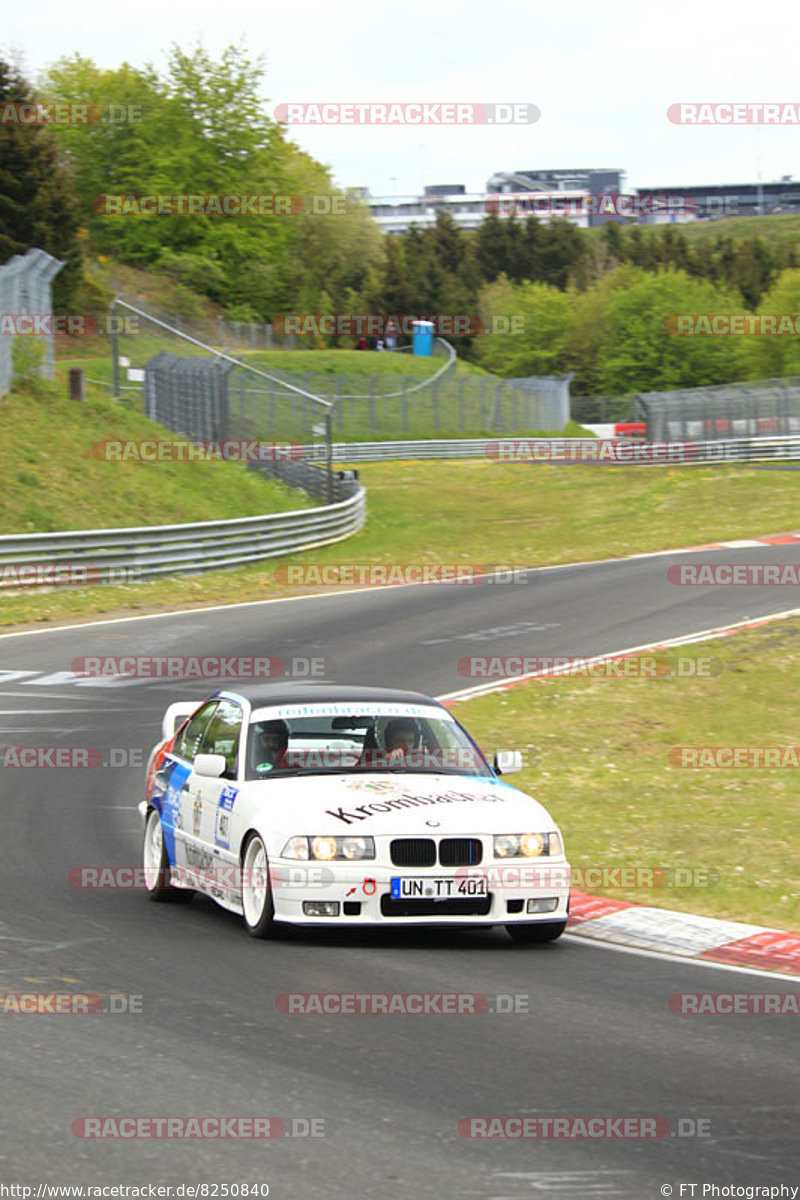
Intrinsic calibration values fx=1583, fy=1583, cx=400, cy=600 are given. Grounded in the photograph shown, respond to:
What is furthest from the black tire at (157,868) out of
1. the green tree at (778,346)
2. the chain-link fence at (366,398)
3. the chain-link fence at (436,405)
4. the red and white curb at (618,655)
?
the green tree at (778,346)

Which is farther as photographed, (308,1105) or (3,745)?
(3,745)

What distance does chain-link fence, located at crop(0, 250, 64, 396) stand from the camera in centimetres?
3300

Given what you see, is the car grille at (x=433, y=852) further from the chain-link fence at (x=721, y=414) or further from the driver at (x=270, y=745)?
the chain-link fence at (x=721, y=414)

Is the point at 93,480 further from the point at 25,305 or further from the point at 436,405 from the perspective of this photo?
the point at 436,405

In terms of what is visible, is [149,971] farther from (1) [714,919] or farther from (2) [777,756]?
(2) [777,756]

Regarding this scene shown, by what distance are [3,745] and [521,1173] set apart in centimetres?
1121

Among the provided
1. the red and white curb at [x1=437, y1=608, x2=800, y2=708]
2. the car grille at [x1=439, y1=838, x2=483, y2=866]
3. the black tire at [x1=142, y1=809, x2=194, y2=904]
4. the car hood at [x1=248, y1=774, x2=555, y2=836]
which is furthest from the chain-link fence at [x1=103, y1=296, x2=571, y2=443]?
the car grille at [x1=439, y1=838, x2=483, y2=866]

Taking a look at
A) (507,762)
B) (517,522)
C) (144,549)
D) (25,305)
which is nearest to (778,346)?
(517,522)

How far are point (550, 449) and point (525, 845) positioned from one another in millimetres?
63481

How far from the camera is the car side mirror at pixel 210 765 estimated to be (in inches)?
347

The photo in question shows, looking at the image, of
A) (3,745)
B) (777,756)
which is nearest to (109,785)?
Answer: (3,745)

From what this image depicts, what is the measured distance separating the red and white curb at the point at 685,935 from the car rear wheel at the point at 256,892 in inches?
75.1

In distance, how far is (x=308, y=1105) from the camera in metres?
5.41

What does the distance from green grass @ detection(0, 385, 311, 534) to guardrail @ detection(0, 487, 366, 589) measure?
197 centimetres
